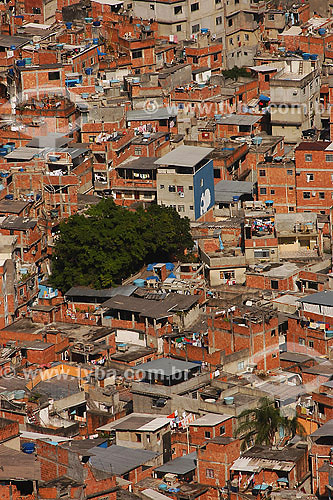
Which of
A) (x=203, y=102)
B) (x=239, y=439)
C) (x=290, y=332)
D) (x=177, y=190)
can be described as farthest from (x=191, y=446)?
(x=203, y=102)

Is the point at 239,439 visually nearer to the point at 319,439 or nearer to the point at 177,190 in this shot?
the point at 319,439

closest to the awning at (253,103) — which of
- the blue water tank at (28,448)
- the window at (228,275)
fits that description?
the window at (228,275)

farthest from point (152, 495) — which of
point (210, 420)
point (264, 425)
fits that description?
point (264, 425)

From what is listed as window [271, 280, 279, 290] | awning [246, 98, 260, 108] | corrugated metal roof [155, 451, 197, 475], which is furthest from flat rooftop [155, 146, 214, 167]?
corrugated metal roof [155, 451, 197, 475]

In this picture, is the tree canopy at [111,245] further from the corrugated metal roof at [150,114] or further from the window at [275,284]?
the corrugated metal roof at [150,114]

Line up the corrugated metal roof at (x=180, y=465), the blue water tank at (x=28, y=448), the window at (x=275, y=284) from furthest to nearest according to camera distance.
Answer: the window at (x=275, y=284) < the corrugated metal roof at (x=180, y=465) < the blue water tank at (x=28, y=448)

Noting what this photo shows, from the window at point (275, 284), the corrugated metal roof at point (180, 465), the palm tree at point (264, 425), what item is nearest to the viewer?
the corrugated metal roof at point (180, 465)
